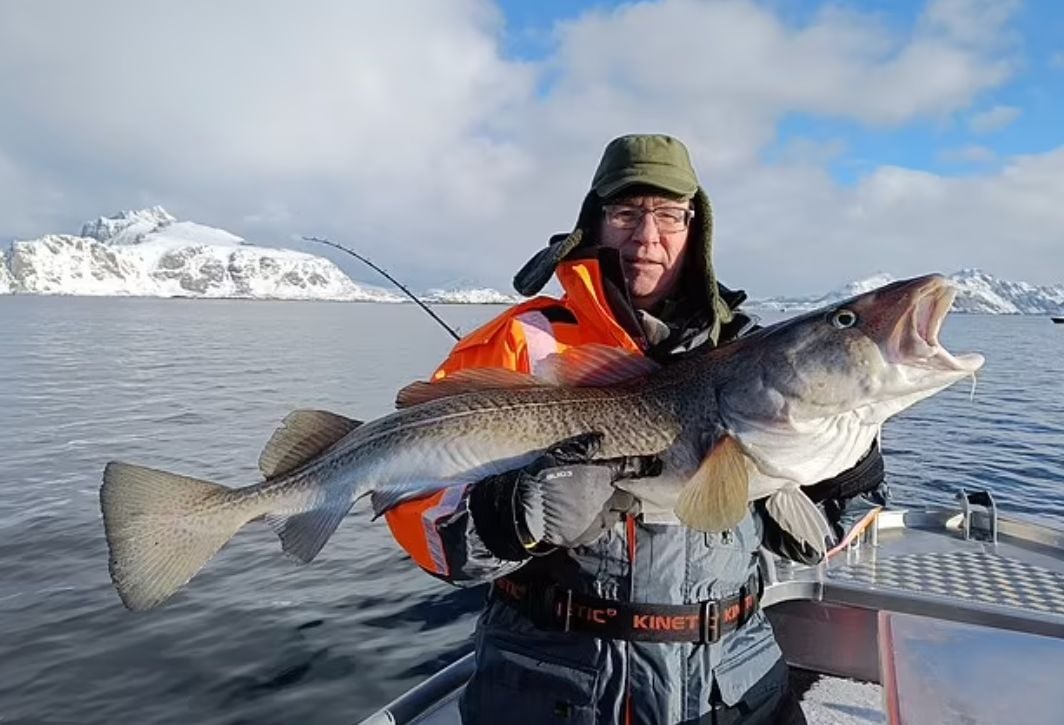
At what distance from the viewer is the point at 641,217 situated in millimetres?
3729

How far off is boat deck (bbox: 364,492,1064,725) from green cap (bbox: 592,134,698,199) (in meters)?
1.99

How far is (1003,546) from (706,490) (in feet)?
18.5

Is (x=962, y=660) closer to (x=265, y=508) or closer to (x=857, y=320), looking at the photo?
(x=857, y=320)

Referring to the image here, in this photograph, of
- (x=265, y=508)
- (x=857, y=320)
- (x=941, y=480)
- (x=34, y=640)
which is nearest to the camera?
(x=857, y=320)

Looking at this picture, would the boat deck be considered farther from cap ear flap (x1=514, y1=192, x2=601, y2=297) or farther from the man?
cap ear flap (x1=514, y1=192, x2=601, y2=297)

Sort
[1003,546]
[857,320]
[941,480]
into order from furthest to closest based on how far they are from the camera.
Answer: [941,480]
[1003,546]
[857,320]

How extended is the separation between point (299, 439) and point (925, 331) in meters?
2.66

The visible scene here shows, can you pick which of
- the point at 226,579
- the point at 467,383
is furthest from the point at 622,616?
the point at 226,579

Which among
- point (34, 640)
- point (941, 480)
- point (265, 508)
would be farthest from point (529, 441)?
point (941, 480)

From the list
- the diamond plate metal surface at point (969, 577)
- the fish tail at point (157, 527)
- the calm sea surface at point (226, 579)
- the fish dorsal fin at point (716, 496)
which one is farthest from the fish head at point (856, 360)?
the calm sea surface at point (226, 579)

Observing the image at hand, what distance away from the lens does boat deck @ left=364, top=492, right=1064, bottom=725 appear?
15.8ft

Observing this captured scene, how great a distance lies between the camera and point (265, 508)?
333 centimetres

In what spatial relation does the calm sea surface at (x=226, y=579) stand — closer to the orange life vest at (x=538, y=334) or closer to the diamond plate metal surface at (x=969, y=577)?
the diamond plate metal surface at (x=969, y=577)

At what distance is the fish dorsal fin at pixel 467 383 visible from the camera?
10.5ft
